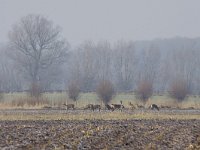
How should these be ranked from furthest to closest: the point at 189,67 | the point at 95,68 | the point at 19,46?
the point at 189,67 → the point at 95,68 → the point at 19,46

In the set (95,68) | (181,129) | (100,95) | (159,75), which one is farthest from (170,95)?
(159,75)

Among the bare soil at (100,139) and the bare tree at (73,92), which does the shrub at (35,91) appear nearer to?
the bare tree at (73,92)

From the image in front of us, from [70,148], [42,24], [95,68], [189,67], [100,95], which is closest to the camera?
[70,148]

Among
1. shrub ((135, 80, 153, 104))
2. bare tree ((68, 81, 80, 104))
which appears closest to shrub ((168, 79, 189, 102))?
shrub ((135, 80, 153, 104))

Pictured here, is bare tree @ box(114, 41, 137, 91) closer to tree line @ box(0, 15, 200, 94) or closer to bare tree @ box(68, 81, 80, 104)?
tree line @ box(0, 15, 200, 94)

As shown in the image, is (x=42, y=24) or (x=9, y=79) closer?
(x=42, y=24)

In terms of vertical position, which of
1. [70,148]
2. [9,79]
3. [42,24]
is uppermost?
[42,24]

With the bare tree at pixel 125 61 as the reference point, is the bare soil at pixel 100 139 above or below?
below

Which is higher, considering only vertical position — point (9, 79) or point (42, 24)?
point (42, 24)

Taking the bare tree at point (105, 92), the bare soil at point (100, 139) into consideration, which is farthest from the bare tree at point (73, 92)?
the bare soil at point (100, 139)

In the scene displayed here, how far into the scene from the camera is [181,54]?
120 meters

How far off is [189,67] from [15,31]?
135ft

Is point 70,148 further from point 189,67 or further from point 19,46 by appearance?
point 189,67

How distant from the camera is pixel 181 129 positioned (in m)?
22.9
